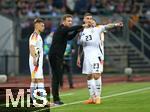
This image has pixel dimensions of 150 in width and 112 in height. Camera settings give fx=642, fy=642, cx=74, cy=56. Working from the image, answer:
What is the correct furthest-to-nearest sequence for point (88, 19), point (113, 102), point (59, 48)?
point (59, 48), point (113, 102), point (88, 19)

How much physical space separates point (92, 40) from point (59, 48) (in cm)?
97

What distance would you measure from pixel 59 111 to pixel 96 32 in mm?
3211

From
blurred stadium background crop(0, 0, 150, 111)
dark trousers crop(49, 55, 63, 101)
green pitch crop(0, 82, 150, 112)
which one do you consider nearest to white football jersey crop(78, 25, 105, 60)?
dark trousers crop(49, 55, 63, 101)

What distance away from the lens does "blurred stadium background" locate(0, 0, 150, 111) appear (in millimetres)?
33344

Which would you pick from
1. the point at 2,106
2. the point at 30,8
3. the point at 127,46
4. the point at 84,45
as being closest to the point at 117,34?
the point at 127,46

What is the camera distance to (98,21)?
3319 cm

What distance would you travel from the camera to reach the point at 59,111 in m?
15.8

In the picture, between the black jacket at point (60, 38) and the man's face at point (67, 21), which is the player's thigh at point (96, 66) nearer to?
the black jacket at point (60, 38)

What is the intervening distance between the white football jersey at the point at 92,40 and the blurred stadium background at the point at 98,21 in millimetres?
14387

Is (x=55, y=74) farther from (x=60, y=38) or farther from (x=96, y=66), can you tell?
(x=96, y=66)

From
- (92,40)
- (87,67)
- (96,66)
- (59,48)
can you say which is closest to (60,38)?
(59,48)

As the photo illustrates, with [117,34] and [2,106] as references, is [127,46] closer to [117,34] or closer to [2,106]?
[117,34]

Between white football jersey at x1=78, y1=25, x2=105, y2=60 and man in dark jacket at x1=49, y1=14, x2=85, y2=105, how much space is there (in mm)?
298

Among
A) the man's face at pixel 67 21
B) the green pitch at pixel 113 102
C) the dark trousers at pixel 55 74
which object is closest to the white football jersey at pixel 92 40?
the man's face at pixel 67 21
